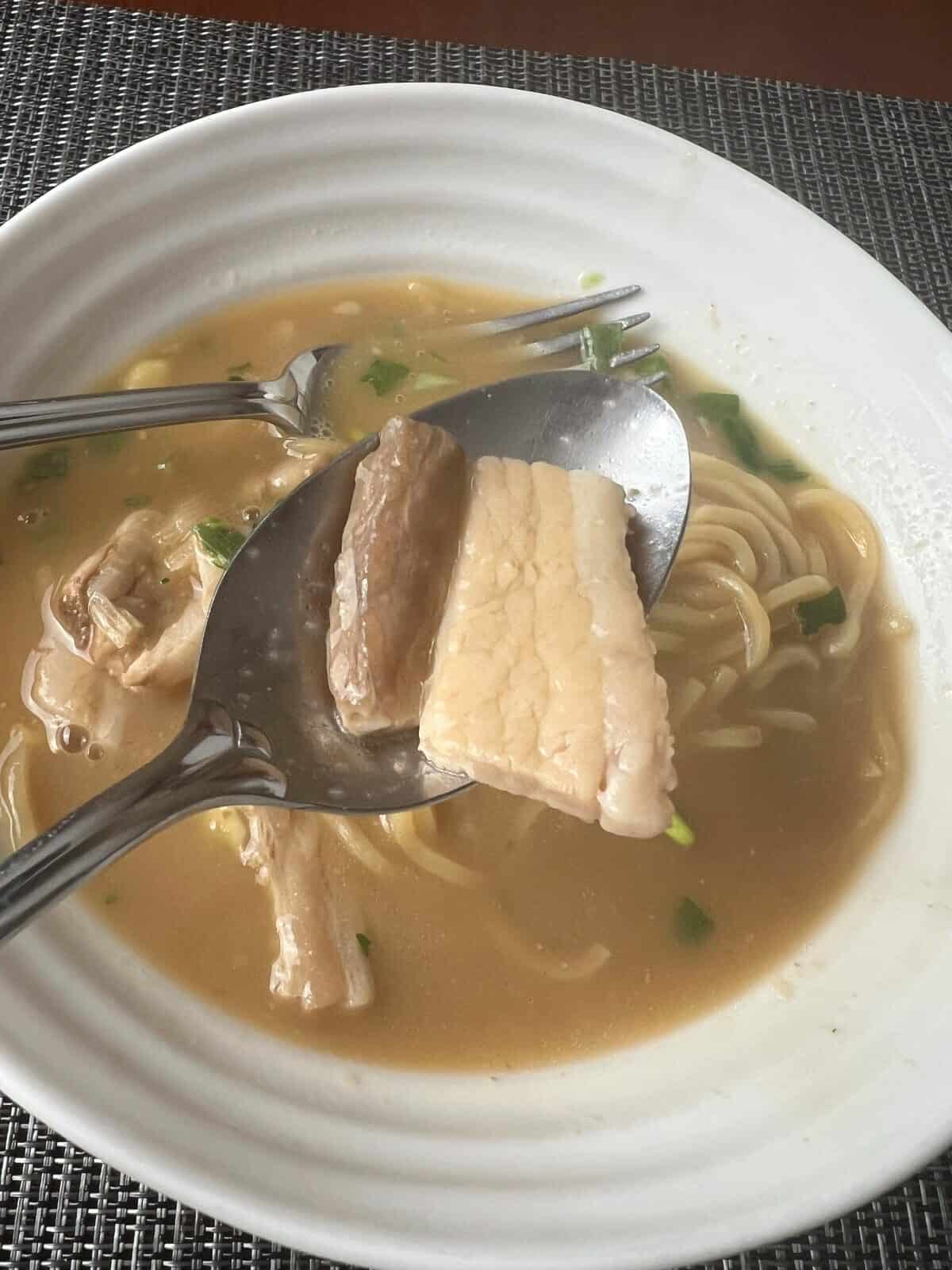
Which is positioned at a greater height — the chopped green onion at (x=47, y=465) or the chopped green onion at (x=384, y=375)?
the chopped green onion at (x=384, y=375)

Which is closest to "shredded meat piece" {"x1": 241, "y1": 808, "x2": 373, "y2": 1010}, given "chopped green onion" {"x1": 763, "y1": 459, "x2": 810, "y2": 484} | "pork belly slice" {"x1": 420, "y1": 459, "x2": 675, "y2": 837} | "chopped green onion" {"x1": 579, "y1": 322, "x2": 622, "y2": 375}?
"pork belly slice" {"x1": 420, "y1": 459, "x2": 675, "y2": 837}

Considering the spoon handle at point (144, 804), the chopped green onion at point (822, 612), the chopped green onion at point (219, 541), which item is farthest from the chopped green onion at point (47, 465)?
the chopped green onion at point (822, 612)

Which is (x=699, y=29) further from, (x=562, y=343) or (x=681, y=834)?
(x=681, y=834)

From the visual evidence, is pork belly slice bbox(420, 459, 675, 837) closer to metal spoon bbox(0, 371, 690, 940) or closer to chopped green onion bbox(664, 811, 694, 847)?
metal spoon bbox(0, 371, 690, 940)

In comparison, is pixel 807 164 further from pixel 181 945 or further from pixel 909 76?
pixel 181 945

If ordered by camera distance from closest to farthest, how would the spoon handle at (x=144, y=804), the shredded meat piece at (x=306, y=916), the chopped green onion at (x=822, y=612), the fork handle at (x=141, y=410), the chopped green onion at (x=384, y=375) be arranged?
the spoon handle at (x=144, y=804) < the shredded meat piece at (x=306, y=916) < the fork handle at (x=141, y=410) < the chopped green onion at (x=822, y=612) < the chopped green onion at (x=384, y=375)

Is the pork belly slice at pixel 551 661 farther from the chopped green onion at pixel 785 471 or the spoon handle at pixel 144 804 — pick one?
the chopped green onion at pixel 785 471
